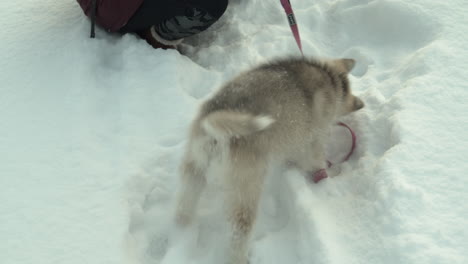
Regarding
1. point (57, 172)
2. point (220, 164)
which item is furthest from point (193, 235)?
point (57, 172)

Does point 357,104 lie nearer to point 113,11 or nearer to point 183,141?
point 183,141

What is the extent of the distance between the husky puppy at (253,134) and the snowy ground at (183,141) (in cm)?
16

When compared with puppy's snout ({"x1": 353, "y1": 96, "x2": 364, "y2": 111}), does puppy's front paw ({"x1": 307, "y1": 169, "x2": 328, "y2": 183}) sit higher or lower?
lower

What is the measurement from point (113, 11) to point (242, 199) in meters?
1.66

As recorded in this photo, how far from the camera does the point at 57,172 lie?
226 centimetres

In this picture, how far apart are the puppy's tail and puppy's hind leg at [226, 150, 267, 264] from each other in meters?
0.16

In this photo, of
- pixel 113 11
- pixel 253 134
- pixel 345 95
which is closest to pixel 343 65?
pixel 345 95

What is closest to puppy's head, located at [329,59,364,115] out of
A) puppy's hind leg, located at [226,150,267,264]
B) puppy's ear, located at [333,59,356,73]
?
puppy's ear, located at [333,59,356,73]

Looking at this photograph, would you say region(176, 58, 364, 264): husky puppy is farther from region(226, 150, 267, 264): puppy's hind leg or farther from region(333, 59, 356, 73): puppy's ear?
region(333, 59, 356, 73): puppy's ear

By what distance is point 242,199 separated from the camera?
1.93 metres

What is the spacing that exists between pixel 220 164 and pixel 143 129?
86 centimetres

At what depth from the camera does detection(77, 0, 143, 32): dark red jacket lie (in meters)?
2.76

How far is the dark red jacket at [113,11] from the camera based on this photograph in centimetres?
276

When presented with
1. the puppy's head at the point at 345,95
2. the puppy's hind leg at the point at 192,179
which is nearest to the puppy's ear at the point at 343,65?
the puppy's head at the point at 345,95
